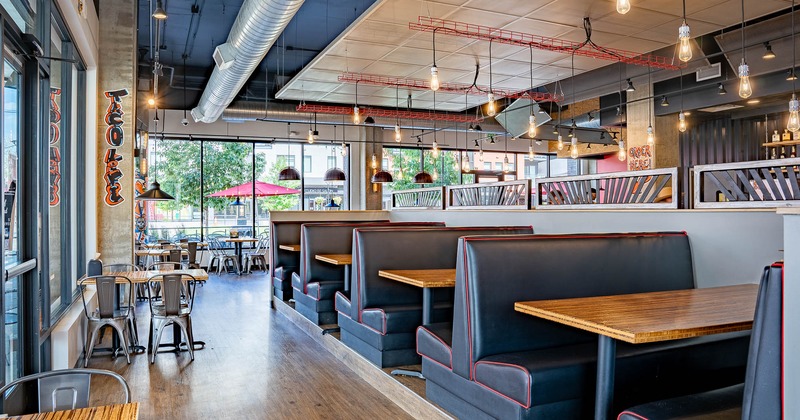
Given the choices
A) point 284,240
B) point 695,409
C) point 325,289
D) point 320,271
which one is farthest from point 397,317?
point 284,240

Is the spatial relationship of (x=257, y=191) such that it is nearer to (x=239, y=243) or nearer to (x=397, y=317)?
(x=239, y=243)

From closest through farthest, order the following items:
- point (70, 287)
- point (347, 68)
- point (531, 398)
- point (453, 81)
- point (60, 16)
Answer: point (531, 398) < point (60, 16) < point (70, 287) < point (347, 68) < point (453, 81)

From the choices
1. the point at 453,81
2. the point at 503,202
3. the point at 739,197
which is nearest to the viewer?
the point at 739,197

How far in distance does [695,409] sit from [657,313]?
17.7 inches

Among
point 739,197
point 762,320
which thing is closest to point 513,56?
point 739,197

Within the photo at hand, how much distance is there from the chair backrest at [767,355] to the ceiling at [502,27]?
16.9 ft

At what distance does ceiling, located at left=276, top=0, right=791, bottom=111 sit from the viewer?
21.4 feet

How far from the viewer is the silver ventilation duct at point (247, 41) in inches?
215

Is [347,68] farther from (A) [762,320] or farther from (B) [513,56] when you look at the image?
(A) [762,320]

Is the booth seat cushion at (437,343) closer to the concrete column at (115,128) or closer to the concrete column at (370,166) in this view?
the concrete column at (115,128)

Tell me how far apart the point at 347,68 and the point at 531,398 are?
7498 mm

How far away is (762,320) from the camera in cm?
191

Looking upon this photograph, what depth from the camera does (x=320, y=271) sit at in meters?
6.48

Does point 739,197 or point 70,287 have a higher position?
point 739,197
